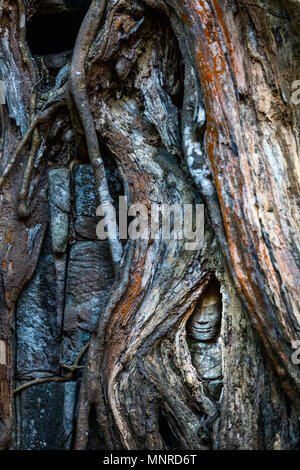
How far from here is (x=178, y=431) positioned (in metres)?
1.80

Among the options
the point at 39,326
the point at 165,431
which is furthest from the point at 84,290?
the point at 165,431

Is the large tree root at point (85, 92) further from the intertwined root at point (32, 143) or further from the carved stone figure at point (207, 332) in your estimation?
the carved stone figure at point (207, 332)

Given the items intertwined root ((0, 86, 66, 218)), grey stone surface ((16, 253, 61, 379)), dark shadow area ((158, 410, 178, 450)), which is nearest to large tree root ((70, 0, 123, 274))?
intertwined root ((0, 86, 66, 218))

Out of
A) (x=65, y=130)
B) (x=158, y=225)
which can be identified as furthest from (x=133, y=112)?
(x=158, y=225)

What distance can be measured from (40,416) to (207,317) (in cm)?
82

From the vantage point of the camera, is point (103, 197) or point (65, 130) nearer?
point (103, 197)

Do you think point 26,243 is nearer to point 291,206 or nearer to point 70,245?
point 70,245

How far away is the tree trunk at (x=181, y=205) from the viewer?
176 centimetres

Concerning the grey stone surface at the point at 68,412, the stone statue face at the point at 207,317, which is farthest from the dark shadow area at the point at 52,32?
the grey stone surface at the point at 68,412

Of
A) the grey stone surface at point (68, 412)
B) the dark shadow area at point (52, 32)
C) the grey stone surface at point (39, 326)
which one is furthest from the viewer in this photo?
the dark shadow area at point (52, 32)

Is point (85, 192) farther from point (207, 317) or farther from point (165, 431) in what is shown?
point (165, 431)

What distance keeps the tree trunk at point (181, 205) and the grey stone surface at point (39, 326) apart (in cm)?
3
